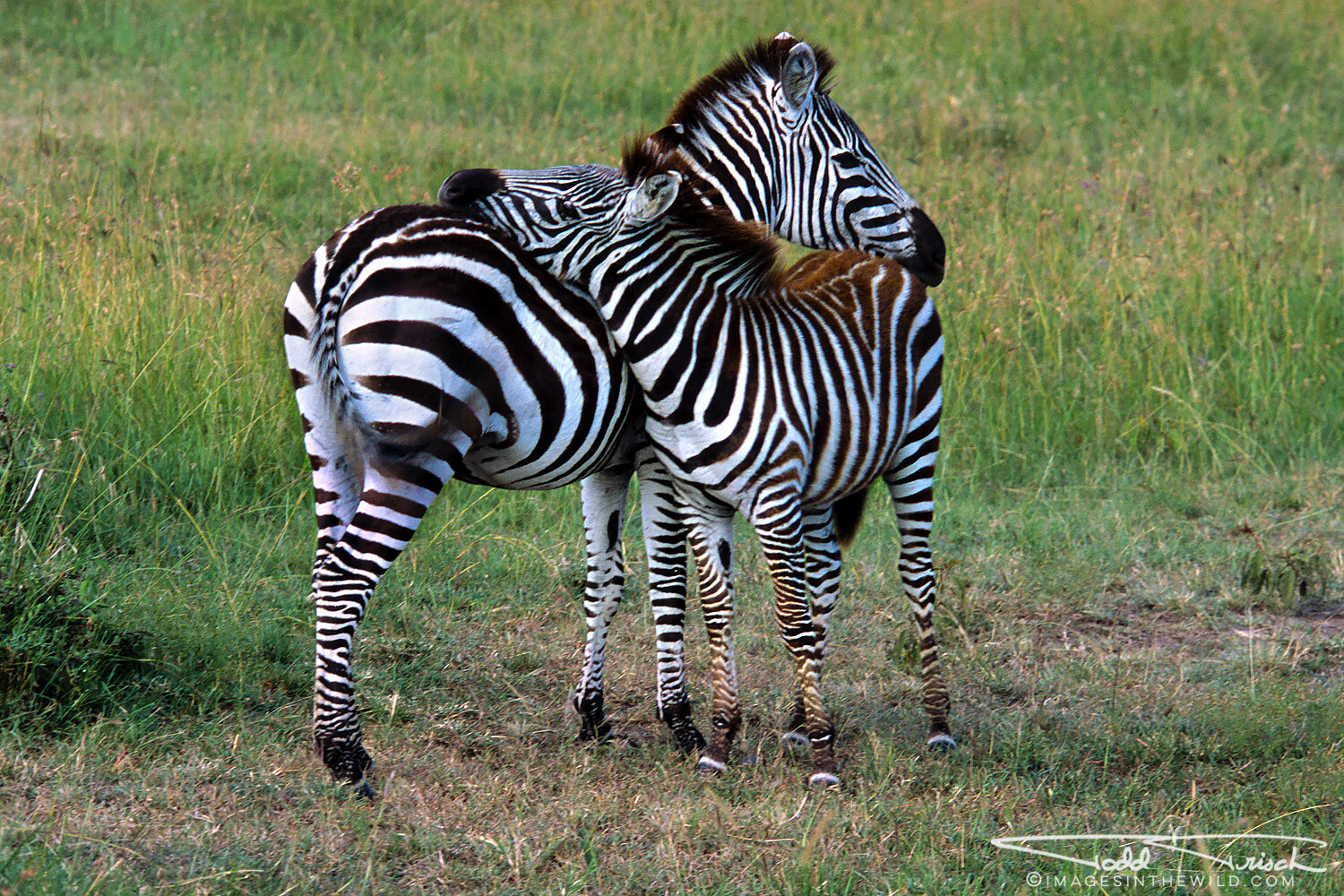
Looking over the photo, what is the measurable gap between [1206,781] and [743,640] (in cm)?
182

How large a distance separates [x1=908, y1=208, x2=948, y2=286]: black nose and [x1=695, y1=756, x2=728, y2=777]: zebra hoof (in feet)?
6.29

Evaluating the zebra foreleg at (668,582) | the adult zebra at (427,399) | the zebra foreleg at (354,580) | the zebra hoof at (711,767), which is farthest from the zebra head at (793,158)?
the zebra hoof at (711,767)

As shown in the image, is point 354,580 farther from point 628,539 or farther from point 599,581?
point 628,539

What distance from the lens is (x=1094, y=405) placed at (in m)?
7.37

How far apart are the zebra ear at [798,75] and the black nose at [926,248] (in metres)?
0.59

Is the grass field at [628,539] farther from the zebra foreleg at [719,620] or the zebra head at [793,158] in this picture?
the zebra head at [793,158]

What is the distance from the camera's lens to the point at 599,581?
173 inches

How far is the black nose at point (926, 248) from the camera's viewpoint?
15.3 feet

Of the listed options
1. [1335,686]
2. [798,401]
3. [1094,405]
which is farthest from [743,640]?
[1094,405]

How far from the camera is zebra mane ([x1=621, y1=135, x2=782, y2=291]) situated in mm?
3988

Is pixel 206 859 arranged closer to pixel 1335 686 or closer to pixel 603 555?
pixel 603 555

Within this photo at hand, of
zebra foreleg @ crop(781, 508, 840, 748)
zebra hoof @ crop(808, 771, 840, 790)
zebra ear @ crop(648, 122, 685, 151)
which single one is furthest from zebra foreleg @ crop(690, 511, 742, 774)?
zebra ear @ crop(648, 122, 685, 151)

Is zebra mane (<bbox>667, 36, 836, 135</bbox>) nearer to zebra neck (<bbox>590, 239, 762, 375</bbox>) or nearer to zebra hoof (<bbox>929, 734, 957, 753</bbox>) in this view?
zebra neck (<bbox>590, 239, 762, 375</bbox>)

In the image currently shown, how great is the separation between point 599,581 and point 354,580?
944 millimetres
